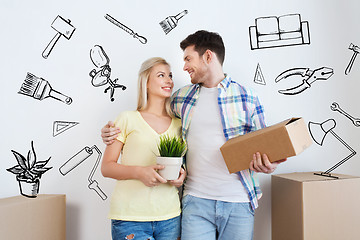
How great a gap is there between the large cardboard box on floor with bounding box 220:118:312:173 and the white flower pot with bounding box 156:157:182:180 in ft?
0.59

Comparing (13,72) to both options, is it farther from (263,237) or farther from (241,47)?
(263,237)

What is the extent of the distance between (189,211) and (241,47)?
876mm

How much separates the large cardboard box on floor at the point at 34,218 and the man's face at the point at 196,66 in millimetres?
861

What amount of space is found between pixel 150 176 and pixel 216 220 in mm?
339

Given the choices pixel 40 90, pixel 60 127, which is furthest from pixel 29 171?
pixel 40 90

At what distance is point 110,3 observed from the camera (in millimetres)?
1512

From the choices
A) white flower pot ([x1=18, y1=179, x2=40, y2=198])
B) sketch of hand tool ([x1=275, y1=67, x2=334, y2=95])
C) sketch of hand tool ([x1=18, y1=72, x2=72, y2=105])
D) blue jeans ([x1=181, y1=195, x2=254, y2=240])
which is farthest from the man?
white flower pot ([x1=18, y1=179, x2=40, y2=198])

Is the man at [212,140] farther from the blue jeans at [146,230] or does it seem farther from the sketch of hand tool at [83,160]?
the sketch of hand tool at [83,160]

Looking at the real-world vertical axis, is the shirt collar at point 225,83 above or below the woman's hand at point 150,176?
above

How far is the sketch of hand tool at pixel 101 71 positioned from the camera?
150 cm

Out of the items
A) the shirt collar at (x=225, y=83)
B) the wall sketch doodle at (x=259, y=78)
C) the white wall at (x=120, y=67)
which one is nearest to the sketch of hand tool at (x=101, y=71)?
the white wall at (x=120, y=67)

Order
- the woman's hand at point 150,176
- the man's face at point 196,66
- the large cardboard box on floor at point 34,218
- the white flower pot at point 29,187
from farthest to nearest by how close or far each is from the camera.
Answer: the white flower pot at point 29,187, the man's face at point 196,66, the large cardboard box on floor at point 34,218, the woman's hand at point 150,176

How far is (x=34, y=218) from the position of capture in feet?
4.03

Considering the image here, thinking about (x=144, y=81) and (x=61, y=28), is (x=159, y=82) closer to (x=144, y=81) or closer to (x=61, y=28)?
(x=144, y=81)
